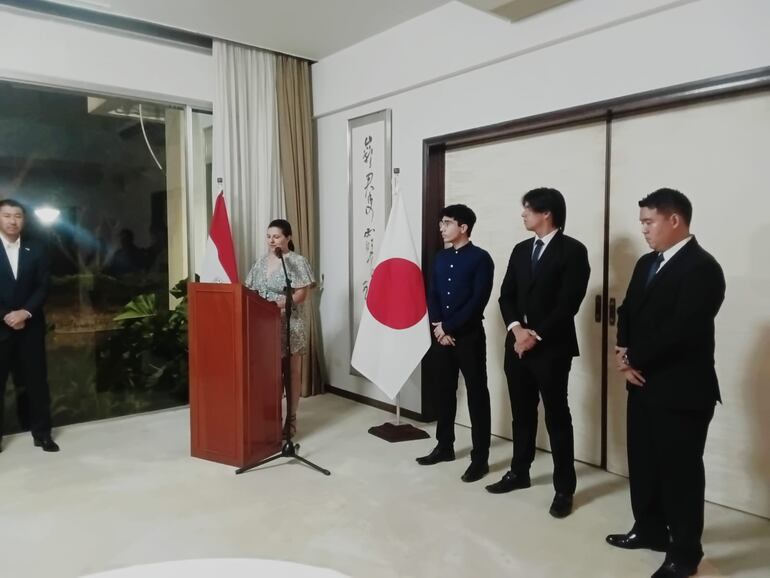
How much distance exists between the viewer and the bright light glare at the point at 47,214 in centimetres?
392

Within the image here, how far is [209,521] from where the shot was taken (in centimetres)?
257

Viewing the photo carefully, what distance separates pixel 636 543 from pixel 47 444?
130 inches

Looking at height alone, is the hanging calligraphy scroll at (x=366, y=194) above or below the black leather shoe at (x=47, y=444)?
above

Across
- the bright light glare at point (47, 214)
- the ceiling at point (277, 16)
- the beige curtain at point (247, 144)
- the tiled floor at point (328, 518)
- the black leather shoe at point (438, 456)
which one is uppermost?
the ceiling at point (277, 16)

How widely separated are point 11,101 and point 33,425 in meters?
2.11

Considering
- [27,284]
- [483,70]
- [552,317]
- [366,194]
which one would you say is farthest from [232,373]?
[483,70]

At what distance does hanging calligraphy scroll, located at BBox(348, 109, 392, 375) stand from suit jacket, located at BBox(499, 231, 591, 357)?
70.4 inches

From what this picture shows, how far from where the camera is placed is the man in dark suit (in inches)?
102

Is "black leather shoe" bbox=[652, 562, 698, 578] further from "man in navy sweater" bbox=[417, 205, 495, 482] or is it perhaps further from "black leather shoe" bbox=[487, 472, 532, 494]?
"man in navy sweater" bbox=[417, 205, 495, 482]

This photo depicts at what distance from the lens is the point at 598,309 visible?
125 inches

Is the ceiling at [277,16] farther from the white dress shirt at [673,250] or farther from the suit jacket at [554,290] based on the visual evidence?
the white dress shirt at [673,250]

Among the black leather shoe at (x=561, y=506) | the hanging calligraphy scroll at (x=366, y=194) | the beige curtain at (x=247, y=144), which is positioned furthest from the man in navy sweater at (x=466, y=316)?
the beige curtain at (x=247, y=144)

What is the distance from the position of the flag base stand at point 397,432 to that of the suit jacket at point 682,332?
1.84m

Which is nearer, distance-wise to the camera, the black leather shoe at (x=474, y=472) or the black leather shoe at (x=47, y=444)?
the black leather shoe at (x=474, y=472)
